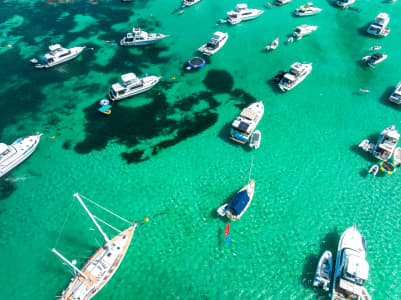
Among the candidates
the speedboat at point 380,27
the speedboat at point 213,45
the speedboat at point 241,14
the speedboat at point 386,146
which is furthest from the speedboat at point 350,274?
the speedboat at point 241,14

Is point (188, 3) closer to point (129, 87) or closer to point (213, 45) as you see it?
point (213, 45)

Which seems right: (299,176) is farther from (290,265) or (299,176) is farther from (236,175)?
(290,265)

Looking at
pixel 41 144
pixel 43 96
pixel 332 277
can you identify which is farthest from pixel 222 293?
pixel 43 96

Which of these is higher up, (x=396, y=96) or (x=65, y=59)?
(x=65, y=59)

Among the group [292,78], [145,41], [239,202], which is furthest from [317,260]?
[145,41]

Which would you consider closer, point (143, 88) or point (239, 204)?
point (239, 204)

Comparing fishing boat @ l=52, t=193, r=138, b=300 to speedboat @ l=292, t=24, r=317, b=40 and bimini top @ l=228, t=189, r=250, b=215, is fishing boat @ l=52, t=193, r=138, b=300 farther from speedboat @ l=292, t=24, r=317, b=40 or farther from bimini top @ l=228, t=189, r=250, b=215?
speedboat @ l=292, t=24, r=317, b=40

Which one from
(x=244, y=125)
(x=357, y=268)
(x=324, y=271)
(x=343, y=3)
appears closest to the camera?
(x=357, y=268)
